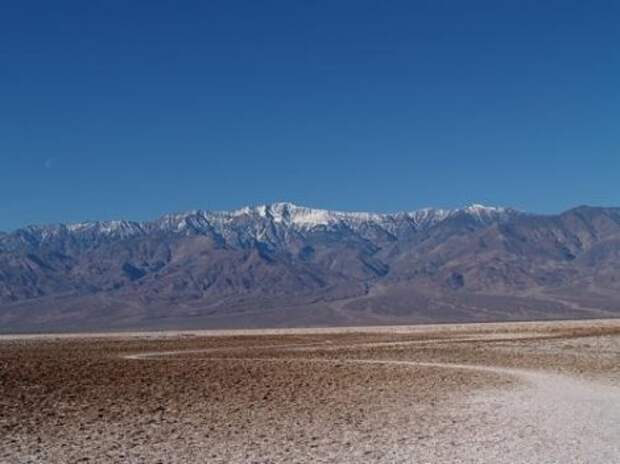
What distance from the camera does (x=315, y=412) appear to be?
2292cm

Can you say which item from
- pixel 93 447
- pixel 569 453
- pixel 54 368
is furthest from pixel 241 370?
pixel 569 453

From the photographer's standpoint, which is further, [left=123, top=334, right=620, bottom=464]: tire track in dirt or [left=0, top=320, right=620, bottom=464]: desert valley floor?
[left=0, top=320, right=620, bottom=464]: desert valley floor

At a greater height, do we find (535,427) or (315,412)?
(315,412)

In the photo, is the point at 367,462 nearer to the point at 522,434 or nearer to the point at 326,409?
the point at 522,434

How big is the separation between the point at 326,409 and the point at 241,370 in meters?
13.2

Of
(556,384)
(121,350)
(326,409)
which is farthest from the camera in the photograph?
(121,350)

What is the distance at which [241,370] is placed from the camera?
3622 centimetres

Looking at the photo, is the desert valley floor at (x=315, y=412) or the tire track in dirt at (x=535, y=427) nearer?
the tire track in dirt at (x=535, y=427)

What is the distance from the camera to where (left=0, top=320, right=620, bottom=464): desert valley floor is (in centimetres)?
1723

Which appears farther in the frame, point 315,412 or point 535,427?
point 315,412

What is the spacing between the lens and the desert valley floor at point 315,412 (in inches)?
679

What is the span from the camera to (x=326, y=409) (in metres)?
23.5

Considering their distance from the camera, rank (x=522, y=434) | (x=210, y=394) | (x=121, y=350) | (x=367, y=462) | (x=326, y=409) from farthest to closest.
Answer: (x=121, y=350) → (x=210, y=394) → (x=326, y=409) → (x=522, y=434) → (x=367, y=462)

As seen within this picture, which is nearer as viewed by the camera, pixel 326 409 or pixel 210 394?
pixel 326 409
